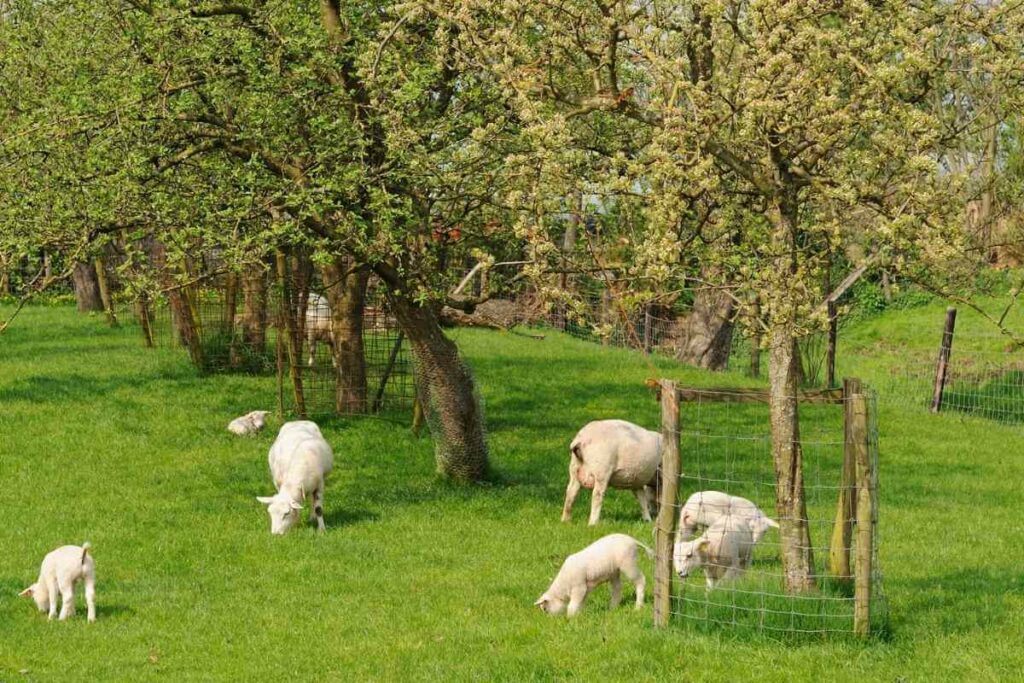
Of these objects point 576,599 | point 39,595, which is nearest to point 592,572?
point 576,599

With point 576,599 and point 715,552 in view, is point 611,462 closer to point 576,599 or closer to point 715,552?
point 715,552

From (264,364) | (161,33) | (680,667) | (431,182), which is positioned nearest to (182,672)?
(680,667)

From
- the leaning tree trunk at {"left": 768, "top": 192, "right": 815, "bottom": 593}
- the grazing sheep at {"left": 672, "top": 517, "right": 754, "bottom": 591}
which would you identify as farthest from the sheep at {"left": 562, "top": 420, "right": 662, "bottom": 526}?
the leaning tree trunk at {"left": 768, "top": 192, "right": 815, "bottom": 593}

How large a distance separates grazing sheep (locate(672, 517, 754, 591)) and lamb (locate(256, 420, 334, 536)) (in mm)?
5835

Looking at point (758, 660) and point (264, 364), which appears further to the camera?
point (264, 364)

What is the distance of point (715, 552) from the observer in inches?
570

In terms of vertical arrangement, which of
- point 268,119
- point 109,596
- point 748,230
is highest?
point 268,119

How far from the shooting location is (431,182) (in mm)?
19469

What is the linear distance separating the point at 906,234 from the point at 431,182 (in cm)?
858

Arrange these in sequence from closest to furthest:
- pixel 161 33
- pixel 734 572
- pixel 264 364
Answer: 1. pixel 734 572
2. pixel 161 33
3. pixel 264 364

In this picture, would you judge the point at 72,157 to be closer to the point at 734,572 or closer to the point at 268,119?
the point at 268,119

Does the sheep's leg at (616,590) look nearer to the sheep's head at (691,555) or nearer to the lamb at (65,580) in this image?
the sheep's head at (691,555)

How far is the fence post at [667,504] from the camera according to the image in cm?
1291

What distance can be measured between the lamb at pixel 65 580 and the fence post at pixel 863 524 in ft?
23.8
